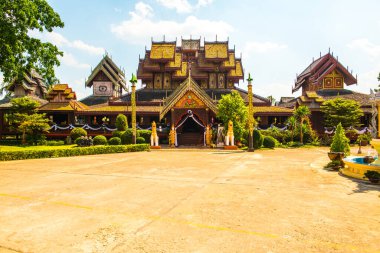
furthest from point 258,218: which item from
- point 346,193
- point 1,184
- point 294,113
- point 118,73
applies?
point 118,73

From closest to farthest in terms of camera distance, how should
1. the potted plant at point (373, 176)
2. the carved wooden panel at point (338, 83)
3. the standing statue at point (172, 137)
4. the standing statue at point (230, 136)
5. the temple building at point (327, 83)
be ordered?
the potted plant at point (373, 176), the standing statue at point (230, 136), the standing statue at point (172, 137), the temple building at point (327, 83), the carved wooden panel at point (338, 83)

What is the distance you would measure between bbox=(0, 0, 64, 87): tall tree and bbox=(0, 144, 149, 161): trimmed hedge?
259 inches

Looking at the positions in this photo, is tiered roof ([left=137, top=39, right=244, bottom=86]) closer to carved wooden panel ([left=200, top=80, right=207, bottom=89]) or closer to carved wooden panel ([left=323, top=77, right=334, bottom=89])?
carved wooden panel ([left=200, top=80, right=207, bottom=89])

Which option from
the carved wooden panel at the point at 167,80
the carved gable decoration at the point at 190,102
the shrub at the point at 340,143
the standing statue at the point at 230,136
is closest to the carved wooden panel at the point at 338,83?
the carved gable decoration at the point at 190,102

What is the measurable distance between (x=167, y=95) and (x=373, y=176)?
32355 millimetres

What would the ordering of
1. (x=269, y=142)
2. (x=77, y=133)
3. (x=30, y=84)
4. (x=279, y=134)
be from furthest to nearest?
(x=30, y=84) < (x=279, y=134) < (x=77, y=133) < (x=269, y=142)

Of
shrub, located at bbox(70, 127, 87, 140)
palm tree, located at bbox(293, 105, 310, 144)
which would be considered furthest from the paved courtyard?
palm tree, located at bbox(293, 105, 310, 144)

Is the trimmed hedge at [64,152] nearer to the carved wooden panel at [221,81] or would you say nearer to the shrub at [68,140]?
the shrub at [68,140]

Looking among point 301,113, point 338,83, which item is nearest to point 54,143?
point 301,113

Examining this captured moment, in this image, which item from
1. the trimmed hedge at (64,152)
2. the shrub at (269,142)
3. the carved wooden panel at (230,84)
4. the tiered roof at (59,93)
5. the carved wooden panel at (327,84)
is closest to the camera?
the trimmed hedge at (64,152)

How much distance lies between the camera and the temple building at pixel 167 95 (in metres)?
28.8

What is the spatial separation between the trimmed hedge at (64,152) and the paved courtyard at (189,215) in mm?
8622

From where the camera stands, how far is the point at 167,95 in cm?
3888

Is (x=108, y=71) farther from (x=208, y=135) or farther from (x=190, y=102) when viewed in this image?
(x=208, y=135)
